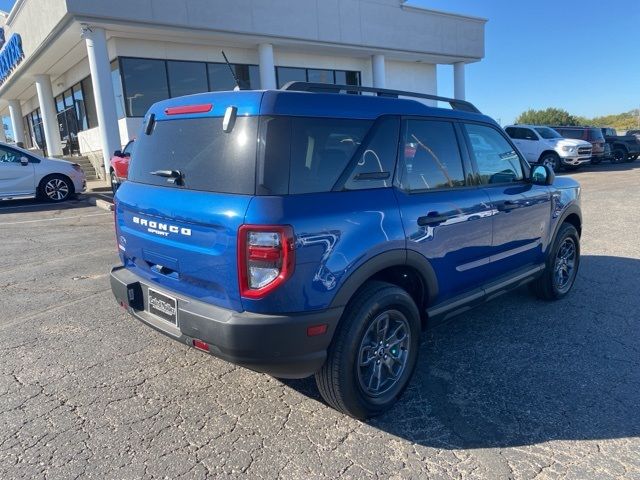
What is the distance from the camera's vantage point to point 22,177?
38.9 ft

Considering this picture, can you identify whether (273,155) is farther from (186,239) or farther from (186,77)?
(186,77)

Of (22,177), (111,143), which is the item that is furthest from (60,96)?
(22,177)

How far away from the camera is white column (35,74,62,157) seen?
21.5m

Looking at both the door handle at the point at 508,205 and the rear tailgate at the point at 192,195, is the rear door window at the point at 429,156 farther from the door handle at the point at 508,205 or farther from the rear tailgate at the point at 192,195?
the rear tailgate at the point at 192,195

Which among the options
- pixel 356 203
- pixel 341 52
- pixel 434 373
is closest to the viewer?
pixel 356 203

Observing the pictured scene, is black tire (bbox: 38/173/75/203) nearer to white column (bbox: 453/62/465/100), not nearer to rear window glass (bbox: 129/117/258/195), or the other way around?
rear window glass (bbox: 129/117/258/195)

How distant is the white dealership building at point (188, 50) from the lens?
1473 cm

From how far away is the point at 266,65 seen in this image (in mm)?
17969

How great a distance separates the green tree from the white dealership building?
31390 millimetres

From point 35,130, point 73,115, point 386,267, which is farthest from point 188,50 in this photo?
point 35,130

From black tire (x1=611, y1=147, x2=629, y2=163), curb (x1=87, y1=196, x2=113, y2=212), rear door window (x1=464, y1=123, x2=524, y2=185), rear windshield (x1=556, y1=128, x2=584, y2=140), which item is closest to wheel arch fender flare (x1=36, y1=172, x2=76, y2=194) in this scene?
curb (x1=87, y1=196, x2=113, y2=212)

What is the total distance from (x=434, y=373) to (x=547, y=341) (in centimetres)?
114

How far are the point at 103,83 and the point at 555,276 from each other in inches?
555

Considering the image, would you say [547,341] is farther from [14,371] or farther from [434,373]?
[14,371]
